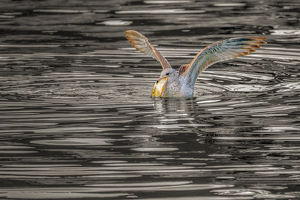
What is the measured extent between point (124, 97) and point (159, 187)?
4.22 meters

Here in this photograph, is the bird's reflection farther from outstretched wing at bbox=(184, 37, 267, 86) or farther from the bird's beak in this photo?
outstretched wing at bbox=(184, 37, 267, 86)

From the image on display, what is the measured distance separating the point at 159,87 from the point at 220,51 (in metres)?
1.19

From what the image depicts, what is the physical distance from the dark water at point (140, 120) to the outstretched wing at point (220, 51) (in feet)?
1.35

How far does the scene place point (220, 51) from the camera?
10562 millimetres

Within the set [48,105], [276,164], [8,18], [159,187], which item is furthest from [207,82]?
[8,18]

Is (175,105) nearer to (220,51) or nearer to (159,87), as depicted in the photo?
(159,87)

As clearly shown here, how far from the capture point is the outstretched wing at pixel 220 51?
1030 cm

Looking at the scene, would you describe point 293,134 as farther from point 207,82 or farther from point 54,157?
point 207,82

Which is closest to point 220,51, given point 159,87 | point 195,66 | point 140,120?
point 195,66

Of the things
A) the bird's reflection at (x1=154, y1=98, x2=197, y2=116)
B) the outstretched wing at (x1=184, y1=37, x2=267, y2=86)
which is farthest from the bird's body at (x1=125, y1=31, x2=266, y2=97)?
the bird's reflection at (x1=154, y1=98, x2=197, y2=116)

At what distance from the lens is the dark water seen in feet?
20.8

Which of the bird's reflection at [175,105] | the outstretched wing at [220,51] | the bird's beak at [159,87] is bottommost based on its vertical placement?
the bird's reflection at [175,105]

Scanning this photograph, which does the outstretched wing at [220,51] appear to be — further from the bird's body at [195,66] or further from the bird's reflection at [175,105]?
the bird's reflection at [175,105]

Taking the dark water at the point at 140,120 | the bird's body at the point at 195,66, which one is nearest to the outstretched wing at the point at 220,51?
the bird's body at the point at 195,66
